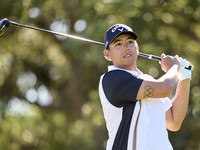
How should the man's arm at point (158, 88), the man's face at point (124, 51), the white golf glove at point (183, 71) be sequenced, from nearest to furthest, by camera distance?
1. the man's arm at point (158, 88)
2. the man's face at point (124, 51)
3. the white golf glove at point (183, 71)

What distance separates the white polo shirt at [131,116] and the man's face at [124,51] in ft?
0.39

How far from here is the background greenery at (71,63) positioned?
34.5 feet

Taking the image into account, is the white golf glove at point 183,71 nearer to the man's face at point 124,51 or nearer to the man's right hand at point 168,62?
the man's right hand at point 168,62

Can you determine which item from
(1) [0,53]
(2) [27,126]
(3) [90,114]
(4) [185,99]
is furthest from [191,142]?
(4) [185,99]

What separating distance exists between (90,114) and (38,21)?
3.18 meters

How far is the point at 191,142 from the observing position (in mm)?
12391

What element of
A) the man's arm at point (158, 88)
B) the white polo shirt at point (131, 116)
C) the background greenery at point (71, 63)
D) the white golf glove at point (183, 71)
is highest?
the background greenery at point (71, 63)

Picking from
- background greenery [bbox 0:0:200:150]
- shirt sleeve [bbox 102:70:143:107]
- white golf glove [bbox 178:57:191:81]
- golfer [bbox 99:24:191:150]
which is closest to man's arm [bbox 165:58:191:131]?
white golf glove [bbox 178:57:191:81]

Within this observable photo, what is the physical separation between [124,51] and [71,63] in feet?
30.8

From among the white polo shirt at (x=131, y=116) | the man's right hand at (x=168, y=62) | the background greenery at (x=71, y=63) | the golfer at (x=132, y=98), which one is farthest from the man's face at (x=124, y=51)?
the background greenery at (x=71, y=63)

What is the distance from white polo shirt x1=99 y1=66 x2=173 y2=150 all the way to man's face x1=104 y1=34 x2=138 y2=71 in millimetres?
120

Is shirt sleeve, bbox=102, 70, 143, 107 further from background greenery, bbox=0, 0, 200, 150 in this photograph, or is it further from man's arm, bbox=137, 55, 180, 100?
background greenery, bbox=0, 0, 200, 150

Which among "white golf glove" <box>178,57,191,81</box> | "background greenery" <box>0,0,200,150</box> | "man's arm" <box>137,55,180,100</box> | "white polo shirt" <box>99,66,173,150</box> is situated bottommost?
"white polo shirt" <box>99,66,173,150</box>

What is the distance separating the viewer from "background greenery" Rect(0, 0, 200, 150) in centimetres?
1051
